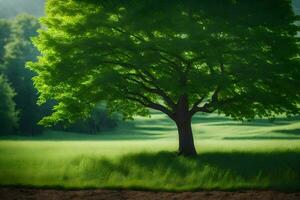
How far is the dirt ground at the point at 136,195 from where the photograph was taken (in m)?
11.6

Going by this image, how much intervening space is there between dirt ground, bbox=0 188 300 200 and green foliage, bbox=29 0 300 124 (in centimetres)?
614

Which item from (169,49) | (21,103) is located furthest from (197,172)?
(21,103)

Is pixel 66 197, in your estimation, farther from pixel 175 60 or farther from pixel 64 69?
pixel 175 60

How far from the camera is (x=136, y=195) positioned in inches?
475

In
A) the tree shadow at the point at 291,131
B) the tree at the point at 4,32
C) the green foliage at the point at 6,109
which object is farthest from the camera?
the tree at the point at 4,32

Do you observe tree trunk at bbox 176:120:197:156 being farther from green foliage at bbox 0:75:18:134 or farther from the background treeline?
green foliage at bbox 0:75:18:134

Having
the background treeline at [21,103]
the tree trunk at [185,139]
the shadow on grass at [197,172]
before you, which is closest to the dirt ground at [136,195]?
the shadow on grass at [197,172]

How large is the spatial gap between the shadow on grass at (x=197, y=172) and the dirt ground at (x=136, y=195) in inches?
26.0

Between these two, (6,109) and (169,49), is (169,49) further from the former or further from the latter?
(6,109)

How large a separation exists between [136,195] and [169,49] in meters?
7.46

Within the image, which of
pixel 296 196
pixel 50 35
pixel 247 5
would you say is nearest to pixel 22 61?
pixel 50 35

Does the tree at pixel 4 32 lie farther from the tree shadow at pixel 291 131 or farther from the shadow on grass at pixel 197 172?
the shadow on grass at pixel 197 172

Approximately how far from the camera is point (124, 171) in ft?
52.9

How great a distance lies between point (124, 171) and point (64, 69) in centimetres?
568
